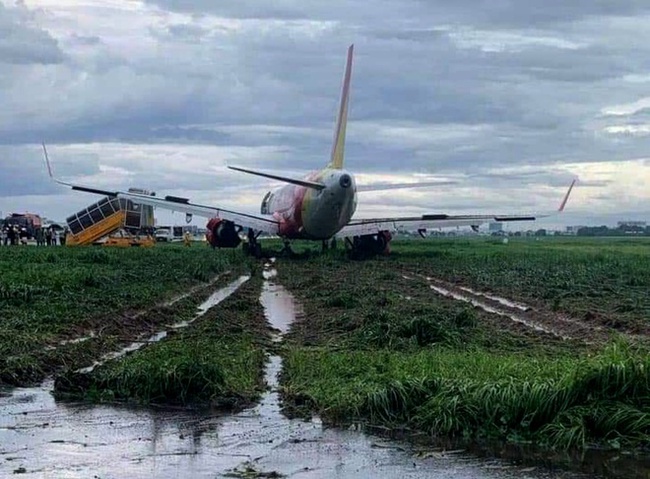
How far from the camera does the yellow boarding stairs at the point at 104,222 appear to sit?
8044 centimetres

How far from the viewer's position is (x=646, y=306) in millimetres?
26531

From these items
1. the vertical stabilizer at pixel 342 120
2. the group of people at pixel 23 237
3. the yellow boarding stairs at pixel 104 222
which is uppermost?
the vertical stabilizer at pixel 342 120

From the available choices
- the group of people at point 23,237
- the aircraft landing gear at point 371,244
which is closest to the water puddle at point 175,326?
the aircraft landing gear at point 371,244

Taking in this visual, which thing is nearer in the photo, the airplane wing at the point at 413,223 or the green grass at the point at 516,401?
the green grass at the point at 516,401

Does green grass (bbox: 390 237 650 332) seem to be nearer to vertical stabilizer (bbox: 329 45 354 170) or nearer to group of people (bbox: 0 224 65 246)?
vertical stabilizer (bbox: 329 45 354 170)

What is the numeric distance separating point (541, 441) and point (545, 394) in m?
0.61

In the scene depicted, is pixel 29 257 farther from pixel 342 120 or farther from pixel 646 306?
pixel 646 306

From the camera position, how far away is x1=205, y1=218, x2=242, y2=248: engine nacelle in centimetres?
5784

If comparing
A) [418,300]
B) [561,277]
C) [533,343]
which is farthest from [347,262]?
[533,343]

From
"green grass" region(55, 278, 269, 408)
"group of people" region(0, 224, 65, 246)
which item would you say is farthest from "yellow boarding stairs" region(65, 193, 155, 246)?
"green grass" region(55, 278, 269, 408)

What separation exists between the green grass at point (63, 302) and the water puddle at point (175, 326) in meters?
0.40

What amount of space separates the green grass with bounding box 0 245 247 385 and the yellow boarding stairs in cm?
3704

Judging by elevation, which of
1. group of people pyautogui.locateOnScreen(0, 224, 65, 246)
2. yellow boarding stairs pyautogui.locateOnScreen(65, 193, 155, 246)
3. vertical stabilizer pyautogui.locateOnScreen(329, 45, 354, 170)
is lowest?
group of people pyautogui.locateOnScreen(0, 224, 65, 246)

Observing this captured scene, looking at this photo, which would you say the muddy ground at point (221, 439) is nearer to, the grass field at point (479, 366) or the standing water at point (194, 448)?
the standing water at point (194, 448)
